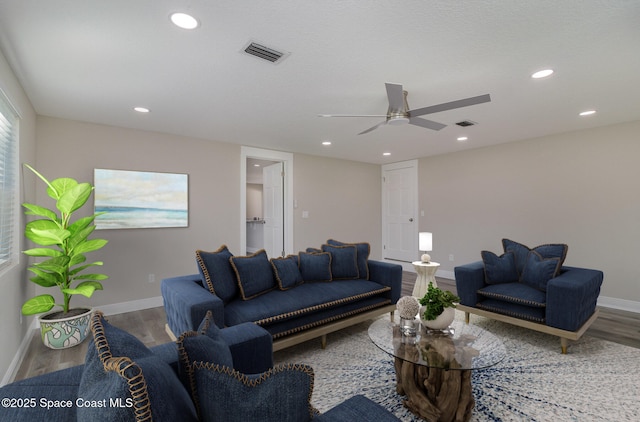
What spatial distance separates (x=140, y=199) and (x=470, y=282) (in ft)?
13.9

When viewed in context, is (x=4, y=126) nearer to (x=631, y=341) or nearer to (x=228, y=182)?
(x=228, y=182)

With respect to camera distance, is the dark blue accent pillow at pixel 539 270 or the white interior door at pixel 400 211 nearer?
the dark blue accent pillow at pixel 539 270

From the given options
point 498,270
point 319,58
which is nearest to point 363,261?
point 498,270

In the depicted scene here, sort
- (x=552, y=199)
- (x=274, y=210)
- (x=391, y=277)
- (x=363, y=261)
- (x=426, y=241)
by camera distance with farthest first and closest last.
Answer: (x=274, y=210)
(x=552, y=199)
(x=426, y=241)
(x=363, y=261)
(x=391, y=277)

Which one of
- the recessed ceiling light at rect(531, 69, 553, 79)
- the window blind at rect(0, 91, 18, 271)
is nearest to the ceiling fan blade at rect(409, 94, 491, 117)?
the recessed ceiling light at rect(531, 69, 553, 79)

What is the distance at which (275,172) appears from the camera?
592cm

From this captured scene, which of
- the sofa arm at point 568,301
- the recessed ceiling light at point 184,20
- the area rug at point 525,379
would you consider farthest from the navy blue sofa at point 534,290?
the recessed ceiling light at point 184,20

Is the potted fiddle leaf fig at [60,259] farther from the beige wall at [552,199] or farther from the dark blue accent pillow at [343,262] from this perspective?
the beige wall at [552,199]

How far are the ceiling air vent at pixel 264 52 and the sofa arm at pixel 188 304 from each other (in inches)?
71.4

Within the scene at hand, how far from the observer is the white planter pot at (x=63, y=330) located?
282 centimetres

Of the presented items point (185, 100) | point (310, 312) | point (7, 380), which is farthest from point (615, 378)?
point (7, 380)

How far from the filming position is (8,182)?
260cm

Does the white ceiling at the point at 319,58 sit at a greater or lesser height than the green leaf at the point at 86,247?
greater

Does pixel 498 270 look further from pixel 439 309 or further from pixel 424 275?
pixel 439 309
